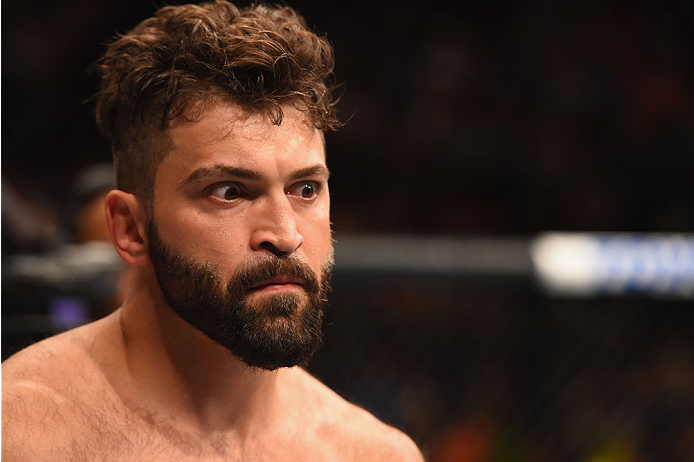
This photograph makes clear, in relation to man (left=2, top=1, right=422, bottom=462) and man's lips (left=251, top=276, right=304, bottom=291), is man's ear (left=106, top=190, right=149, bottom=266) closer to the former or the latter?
man (left=2, top=1, right=422, bottom=462)

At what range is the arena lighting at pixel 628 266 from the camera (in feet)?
9.31

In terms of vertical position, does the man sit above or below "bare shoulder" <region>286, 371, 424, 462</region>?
above

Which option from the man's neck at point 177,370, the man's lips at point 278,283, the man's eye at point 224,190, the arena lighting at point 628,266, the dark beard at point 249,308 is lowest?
the arena lighting at point 628,266

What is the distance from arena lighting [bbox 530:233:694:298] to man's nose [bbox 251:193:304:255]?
187cm

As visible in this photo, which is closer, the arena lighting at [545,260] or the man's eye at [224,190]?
the man's eye at [224,190]

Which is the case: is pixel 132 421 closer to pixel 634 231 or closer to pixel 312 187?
pixel 312 187

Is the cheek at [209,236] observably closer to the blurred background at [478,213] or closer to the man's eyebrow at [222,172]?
the man's eyebrow at [222,172]

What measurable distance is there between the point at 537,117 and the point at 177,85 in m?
3.08

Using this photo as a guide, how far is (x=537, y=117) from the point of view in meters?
3.95

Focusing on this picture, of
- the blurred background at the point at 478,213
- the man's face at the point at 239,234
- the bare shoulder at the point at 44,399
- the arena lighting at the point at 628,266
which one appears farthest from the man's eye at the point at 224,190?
the arena lighting at the point at 628,266

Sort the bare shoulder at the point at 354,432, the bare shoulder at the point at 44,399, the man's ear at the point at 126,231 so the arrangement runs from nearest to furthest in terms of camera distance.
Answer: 1. the bare shoulder at the point at 44,399
2. the man's ear at the point at 126,231
3. the bare shoulder at the point at 354,432

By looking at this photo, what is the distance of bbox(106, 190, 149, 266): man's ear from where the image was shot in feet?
3.72

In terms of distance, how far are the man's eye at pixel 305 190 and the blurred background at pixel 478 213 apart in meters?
0.61

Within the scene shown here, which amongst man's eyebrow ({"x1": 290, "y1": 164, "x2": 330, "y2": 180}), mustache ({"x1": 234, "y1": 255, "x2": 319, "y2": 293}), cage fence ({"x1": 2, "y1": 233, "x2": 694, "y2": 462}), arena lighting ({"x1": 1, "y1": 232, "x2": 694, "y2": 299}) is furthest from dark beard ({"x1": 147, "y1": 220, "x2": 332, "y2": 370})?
cage fence ({"x1": 2, "y1": 233, "x2": 694, "y2": 462})
